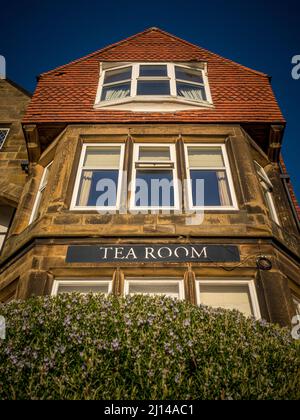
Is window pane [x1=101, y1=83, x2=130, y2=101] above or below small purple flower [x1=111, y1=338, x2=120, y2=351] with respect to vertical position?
above

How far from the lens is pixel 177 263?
20.9ft

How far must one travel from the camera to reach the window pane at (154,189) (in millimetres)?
7727

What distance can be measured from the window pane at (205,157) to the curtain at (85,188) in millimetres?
2437

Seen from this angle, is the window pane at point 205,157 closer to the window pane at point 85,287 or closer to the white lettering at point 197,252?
the white lettering at point 197,252

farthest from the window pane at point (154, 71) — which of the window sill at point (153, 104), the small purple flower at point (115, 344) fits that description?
the small purple flower at point (115, 344)

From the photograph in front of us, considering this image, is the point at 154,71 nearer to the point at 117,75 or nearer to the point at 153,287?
the point at 117,75

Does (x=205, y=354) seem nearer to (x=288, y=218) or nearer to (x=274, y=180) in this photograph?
(x=288, y=218)

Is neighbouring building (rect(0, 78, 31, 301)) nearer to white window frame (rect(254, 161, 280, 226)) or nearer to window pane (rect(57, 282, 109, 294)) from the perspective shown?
window pane (rect(57, 282, 109, 294))

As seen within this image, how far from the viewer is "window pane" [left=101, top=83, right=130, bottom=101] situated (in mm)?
10984

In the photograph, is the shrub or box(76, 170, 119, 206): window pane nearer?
the shrub

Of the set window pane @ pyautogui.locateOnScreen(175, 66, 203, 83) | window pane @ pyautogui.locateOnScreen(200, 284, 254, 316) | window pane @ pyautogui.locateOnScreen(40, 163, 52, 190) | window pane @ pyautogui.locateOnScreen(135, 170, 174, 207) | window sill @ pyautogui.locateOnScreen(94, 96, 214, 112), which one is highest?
window pane @ pyautogui.locateOnScreen(175, 66, 203, 83)

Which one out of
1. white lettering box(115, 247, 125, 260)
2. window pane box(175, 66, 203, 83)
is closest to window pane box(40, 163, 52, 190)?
white lettering box(115, 247, 125, 260)

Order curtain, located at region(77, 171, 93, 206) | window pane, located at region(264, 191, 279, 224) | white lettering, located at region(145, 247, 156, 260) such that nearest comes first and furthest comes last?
white lettering, located at region(145, 247, 156, 260)
curtain, located at region(77, 171, 93, 206)
window pane, located at region(264, 191, 279, 224)
